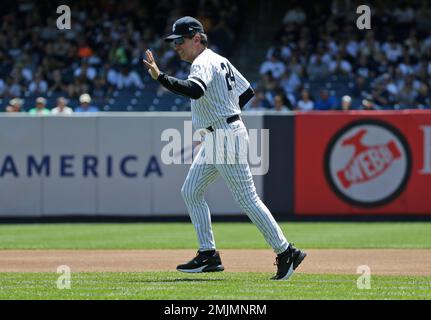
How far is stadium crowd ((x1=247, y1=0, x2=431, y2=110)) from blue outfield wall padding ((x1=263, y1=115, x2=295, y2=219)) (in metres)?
1.57

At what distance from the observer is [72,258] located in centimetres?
1150

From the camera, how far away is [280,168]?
18.0 m

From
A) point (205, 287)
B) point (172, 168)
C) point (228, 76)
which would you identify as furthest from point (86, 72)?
point (205, 287)

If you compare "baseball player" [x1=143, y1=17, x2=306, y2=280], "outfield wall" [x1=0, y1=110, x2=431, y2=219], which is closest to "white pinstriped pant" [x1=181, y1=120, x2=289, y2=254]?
"baseball player" [x1=143, y1=17, x2=306, y2=280]

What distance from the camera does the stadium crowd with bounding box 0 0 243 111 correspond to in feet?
73.6

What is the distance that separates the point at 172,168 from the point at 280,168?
1.86 metres

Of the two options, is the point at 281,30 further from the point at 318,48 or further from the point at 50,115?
the point at 50,115

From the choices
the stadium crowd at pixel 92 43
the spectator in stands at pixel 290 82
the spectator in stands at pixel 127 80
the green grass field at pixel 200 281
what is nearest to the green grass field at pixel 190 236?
the green grass field at pixel 200 281

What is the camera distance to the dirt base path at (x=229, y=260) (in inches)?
401

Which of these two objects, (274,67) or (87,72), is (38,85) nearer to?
(87,72)

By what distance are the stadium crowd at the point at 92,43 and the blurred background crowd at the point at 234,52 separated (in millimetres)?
28

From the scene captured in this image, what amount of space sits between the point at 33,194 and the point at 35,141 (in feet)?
2.98
